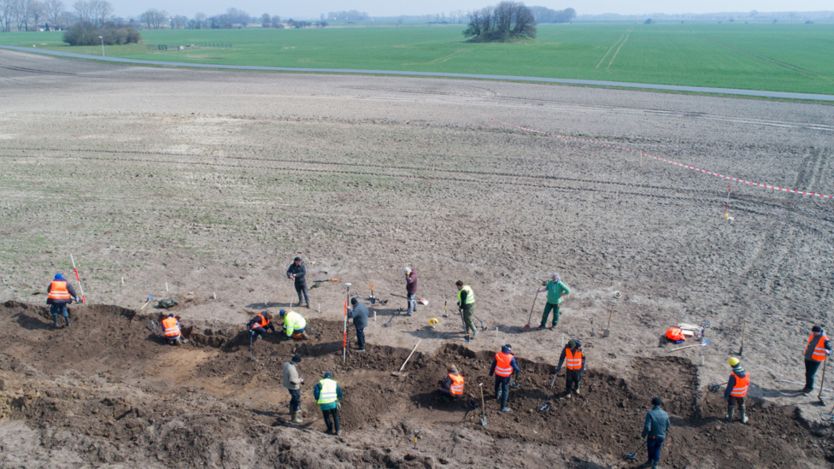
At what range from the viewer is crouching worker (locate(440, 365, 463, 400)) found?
475 inches

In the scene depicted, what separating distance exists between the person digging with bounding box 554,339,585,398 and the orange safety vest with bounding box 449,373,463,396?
225 cm

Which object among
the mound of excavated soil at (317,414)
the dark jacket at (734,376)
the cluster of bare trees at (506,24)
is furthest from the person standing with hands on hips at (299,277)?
the cluster of bare trees at (506,24)

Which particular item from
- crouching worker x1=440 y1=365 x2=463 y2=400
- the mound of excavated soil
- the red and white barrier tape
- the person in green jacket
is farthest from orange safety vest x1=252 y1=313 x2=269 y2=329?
the red and white barrier tape

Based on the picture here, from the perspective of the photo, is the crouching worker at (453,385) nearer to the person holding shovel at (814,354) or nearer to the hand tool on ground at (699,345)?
the hand tool on ground at (699,345)

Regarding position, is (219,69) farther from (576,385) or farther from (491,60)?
(576,385)

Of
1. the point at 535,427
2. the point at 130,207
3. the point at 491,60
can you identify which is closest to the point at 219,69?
the point at 491,60

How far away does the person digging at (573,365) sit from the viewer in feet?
39.4

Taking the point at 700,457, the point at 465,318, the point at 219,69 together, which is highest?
the point at 219,69

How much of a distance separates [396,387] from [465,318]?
2664mm

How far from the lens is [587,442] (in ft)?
36.8

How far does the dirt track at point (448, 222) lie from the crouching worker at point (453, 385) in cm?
87

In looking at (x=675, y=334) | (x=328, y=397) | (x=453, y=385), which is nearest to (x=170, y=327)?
(x=328, y=397)

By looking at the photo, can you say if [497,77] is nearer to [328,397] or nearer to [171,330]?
[171,330]

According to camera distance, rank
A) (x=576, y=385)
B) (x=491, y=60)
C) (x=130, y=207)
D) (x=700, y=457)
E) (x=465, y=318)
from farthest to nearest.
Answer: (x=491, y=60) → (x=130, y=207) → (x=465, y=318) → (x=576, y=385) → (x=700, y=457)
